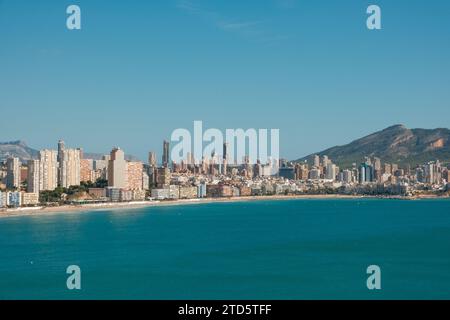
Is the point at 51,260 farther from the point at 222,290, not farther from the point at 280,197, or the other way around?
the point at 280,197

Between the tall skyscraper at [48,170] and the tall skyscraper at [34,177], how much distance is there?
41cm

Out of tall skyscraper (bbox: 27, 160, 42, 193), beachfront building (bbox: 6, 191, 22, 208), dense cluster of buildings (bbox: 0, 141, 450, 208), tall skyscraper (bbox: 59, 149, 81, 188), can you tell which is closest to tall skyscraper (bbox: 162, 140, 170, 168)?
dense cluster of buildings (bbox: 0, 141, 450, 208)

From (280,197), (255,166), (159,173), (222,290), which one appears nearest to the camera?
(222,290)

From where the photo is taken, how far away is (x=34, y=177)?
36.7 meters

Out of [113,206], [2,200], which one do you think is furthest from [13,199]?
[113,206]

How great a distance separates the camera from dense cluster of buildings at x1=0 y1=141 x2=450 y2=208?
3834cm

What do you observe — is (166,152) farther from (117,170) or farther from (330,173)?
(330,173)

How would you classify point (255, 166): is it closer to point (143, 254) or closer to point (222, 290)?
point (143, 254)

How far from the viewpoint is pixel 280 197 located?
177 ft

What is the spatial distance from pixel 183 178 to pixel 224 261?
38.6 m
